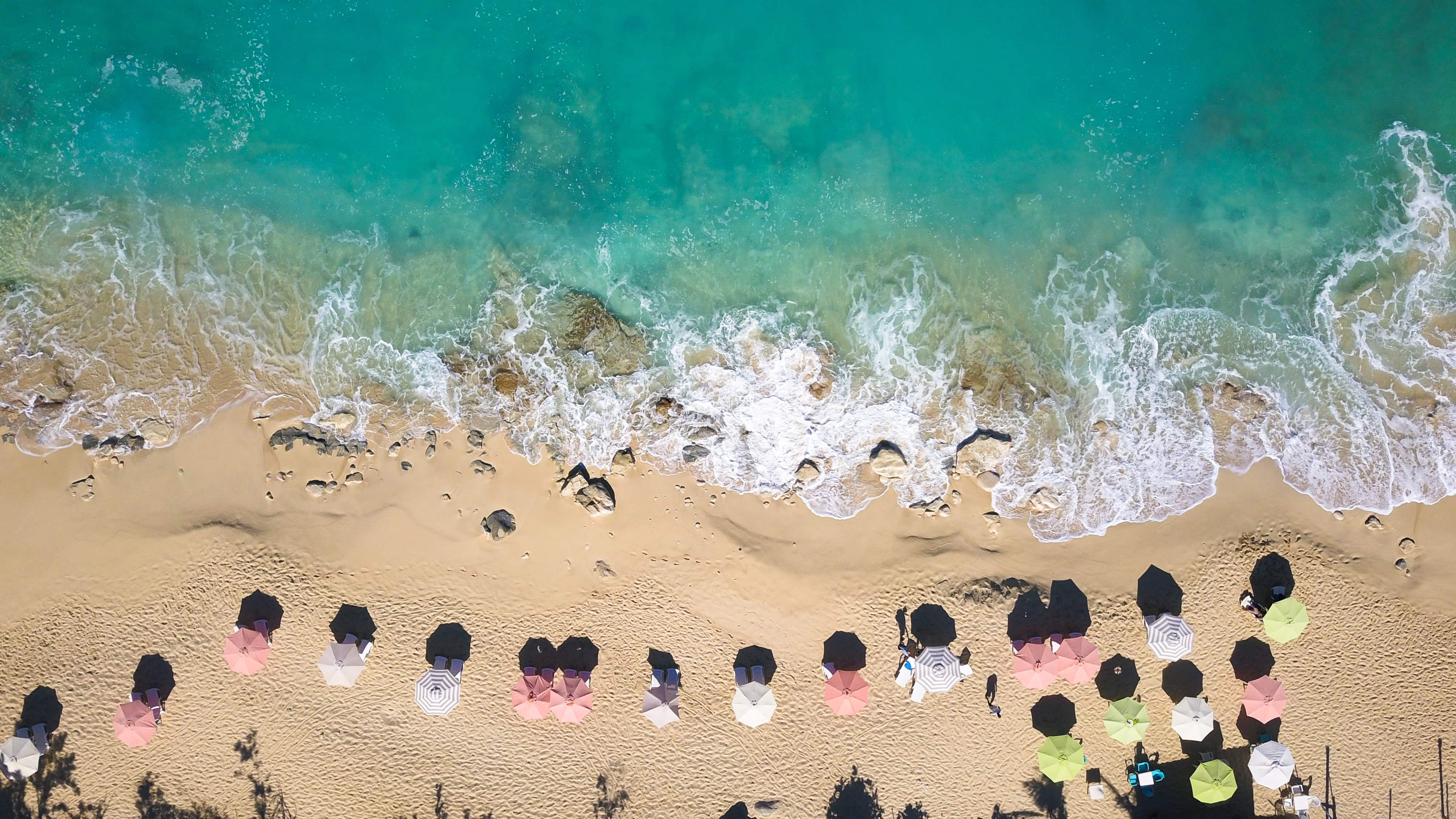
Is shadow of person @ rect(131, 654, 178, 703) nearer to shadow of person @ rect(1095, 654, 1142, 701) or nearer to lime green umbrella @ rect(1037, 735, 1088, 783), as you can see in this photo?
lime green umbrella @ rect(1037, 735, 1088, 783)

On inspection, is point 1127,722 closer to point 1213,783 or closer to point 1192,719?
point 1192,719

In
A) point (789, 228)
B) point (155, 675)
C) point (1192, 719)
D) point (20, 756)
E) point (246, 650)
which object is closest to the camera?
point (20, 756)

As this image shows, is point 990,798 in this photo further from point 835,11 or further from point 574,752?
point 835,11

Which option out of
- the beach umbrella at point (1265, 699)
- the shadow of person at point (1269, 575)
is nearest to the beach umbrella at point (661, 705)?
the beach umbrella at point (1265, 699)

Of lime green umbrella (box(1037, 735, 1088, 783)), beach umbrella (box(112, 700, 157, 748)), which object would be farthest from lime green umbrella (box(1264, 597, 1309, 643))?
beach umbrella (box(112, 700, 157, 748))

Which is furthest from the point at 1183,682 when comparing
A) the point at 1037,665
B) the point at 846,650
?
the point at 846,650

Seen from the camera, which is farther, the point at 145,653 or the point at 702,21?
the point at 702,21

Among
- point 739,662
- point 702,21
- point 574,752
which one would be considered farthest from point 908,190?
point 574,752
